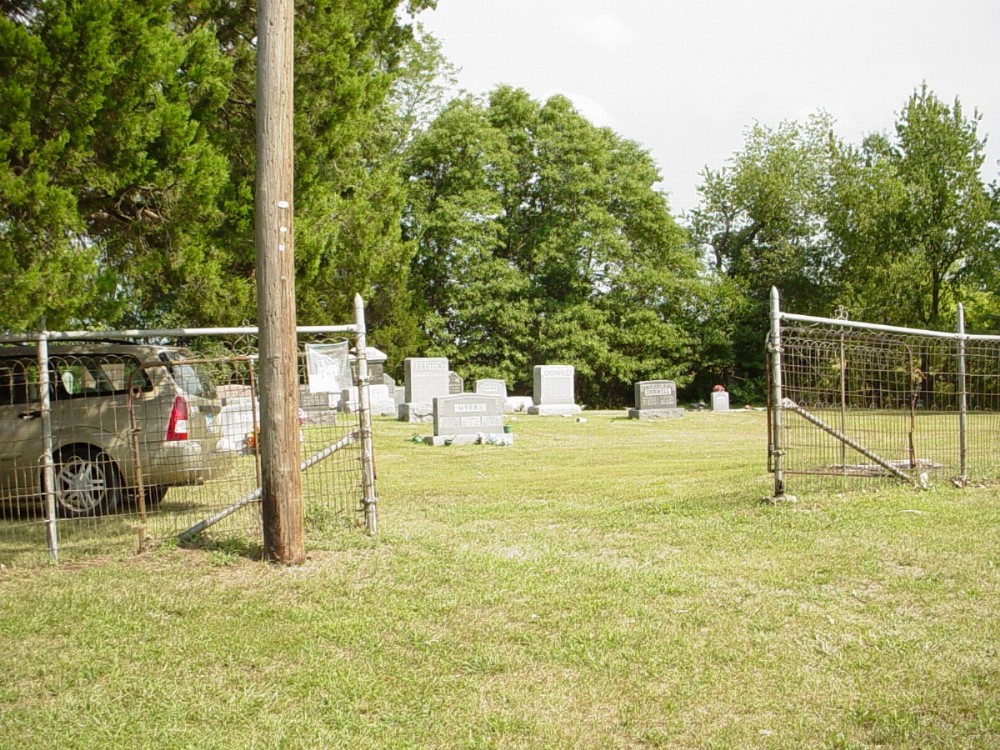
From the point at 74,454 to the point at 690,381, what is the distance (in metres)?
33.7

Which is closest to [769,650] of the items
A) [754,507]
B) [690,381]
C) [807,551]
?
[807,551]

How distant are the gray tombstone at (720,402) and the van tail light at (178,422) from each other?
85.5 feet

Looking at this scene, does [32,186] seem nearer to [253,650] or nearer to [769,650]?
[253,650]

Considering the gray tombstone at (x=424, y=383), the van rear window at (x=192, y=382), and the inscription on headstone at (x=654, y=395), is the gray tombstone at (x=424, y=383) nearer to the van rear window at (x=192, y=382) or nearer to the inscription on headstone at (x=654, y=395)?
the inscription on headstone at (x=654, y=395)

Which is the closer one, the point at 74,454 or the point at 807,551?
the point at 807,551

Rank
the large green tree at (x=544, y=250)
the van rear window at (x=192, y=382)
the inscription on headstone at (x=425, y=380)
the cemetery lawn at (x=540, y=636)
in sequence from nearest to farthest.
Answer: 1. the cemetery lawn at (x=540, y=636)
2. the van rear window at (x=192, y=382)
3. the inscription on headstone at (x=425, y=380)
4. the large green tree at (x=544, y=250)

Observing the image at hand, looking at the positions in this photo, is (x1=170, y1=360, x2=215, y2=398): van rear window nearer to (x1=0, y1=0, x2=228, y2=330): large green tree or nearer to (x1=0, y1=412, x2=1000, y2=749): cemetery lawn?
(x1=0, y1=0, x2=228, y2=330): large green tree

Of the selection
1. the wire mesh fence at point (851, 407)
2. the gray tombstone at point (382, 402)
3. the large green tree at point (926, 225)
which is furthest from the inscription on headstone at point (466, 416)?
the large green tree at point (926, 225)

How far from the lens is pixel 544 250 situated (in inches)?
1526

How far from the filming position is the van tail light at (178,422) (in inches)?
351

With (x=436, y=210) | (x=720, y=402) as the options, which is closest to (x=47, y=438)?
(x=720, y=402)

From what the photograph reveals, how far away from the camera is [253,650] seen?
4.77m

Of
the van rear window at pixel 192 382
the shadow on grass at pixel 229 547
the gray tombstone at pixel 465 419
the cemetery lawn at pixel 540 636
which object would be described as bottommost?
the cemetery lawn at pixel 540 636

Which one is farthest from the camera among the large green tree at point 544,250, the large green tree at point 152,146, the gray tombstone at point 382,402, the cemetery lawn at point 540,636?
the large green tree at point 544,250
